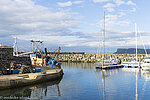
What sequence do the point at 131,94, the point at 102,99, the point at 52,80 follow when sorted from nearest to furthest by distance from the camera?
the point at 102,99, the point at 131,94, the point at 52,80

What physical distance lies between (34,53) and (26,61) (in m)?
22.1

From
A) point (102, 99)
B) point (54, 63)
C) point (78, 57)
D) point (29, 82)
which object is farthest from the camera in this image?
point (78, 57)

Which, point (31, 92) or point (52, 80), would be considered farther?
point (52, 80)

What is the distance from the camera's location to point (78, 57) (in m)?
143

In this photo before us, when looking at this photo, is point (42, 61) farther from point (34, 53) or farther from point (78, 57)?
point (78, 57)

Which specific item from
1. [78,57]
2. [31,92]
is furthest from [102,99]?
[78,57]

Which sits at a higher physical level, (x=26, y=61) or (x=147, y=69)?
(x=26, y=61)

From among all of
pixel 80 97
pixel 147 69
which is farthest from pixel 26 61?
pixel 147 69

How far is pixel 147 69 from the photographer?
73.9 m

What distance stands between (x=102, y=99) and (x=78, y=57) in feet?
371

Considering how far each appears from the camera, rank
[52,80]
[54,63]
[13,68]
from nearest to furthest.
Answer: [13,68] → [52,80] → [54,63]

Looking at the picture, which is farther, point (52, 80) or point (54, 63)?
point (54, 63)

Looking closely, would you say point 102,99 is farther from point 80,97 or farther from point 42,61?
point 42,61

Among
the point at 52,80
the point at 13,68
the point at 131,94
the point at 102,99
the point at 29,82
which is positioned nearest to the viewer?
the point at 102,99
